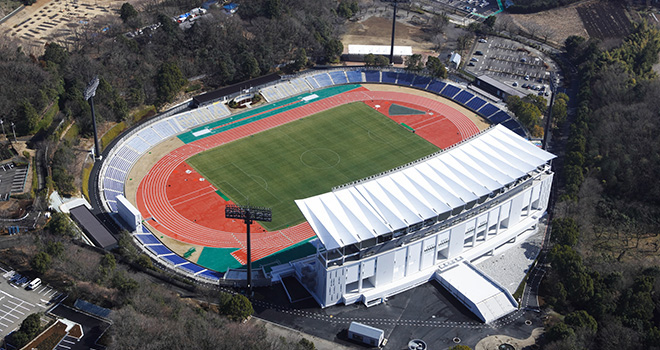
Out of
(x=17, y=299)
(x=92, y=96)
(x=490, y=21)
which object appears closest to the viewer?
(x=17, y=299)

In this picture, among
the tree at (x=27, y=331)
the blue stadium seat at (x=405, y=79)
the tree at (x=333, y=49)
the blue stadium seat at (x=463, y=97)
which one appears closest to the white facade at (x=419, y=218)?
the tree at (x=27, y=331)

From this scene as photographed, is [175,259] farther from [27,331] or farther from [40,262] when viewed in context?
[27,331]

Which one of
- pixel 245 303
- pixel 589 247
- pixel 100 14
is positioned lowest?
pixel 589 247

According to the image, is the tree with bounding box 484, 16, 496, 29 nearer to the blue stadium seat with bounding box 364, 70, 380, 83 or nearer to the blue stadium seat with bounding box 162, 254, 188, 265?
the blue stadium seat with bounding box 364, 70, 380, 83

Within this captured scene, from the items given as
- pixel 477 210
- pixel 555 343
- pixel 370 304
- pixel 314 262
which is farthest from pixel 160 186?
pixel 555 343

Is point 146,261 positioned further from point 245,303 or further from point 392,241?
point 392,241

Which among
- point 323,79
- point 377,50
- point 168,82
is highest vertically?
point 168,82

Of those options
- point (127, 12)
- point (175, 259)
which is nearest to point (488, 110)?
point (175, 259)
